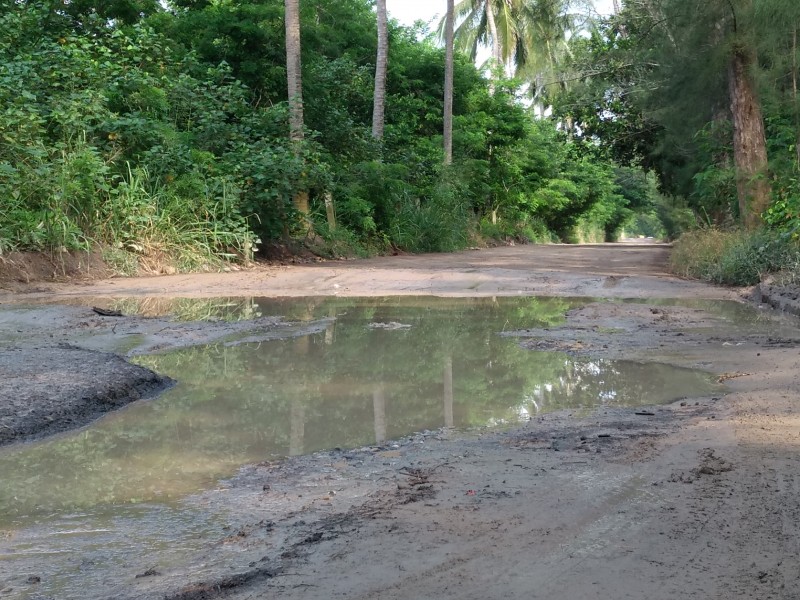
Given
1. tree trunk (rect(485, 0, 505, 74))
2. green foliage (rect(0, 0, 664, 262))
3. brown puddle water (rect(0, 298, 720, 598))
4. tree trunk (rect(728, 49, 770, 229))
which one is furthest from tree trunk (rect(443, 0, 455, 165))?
brown puddle water (rect(0, 298, 720, 598))

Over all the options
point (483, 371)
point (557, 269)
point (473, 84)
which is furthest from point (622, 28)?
point (483, 371)

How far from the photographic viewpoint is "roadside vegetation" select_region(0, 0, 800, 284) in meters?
13.3

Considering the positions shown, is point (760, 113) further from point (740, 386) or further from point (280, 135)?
point (740, 386)

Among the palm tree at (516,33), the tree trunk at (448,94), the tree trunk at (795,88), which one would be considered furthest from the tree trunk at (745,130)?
the palm tree at (516,33)

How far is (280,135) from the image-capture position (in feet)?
60.4

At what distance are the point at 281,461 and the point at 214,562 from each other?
1.24m

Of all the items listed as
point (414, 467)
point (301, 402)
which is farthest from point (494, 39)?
point (414, 467)

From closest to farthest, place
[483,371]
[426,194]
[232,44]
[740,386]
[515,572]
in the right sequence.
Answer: [515,572], [740,386], [483,371], [232,44], [426,194]

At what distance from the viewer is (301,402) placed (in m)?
5.10

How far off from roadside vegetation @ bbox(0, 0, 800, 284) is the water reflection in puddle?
21.2 ft

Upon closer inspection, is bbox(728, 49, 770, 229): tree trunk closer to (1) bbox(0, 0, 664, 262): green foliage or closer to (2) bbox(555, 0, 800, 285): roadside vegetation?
(2) bbox(555, 0, 800, 285): roadside vegetation

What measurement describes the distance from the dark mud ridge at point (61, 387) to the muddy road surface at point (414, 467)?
0.21 ft

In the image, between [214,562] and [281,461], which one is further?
[281,461]

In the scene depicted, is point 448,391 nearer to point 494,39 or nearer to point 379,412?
point 379,412
